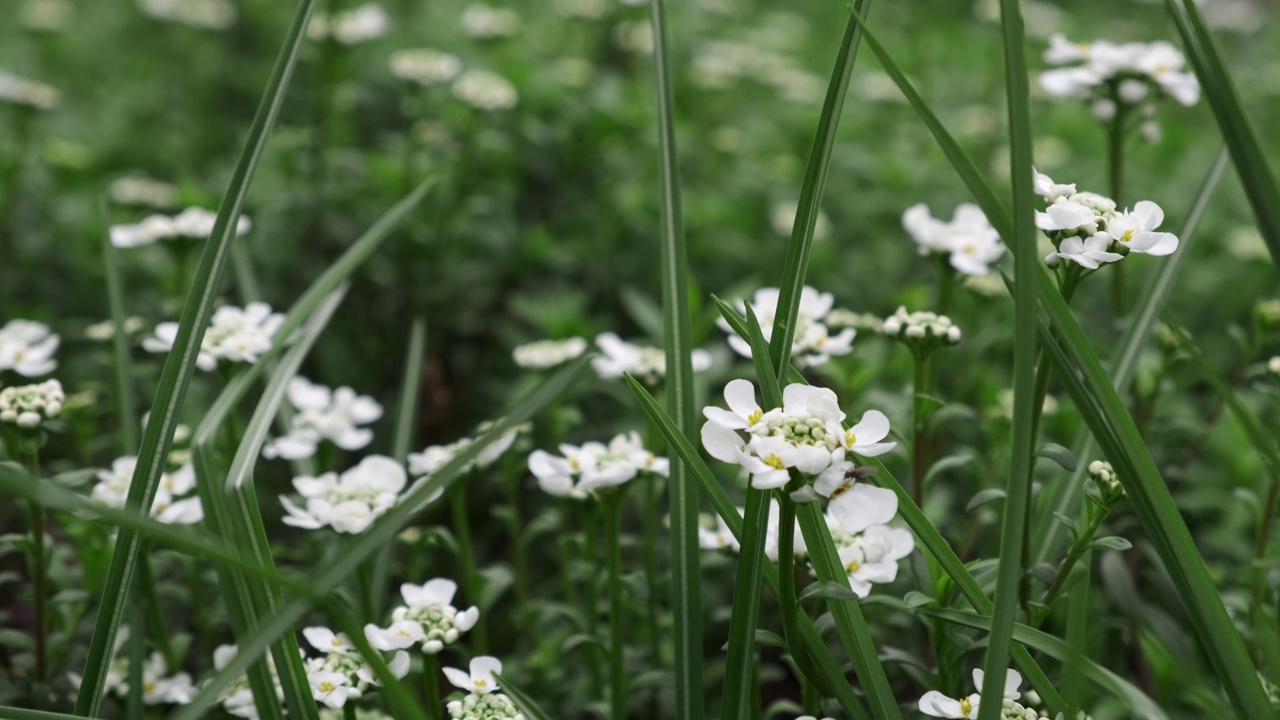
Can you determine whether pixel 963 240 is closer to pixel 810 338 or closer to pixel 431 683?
pixel 810 338

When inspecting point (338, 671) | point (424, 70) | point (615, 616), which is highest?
point (424, 70)

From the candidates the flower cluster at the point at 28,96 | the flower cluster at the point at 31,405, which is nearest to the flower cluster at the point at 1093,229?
the flower cluster at the point at 31,405

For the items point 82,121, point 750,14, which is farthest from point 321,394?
point 750,14

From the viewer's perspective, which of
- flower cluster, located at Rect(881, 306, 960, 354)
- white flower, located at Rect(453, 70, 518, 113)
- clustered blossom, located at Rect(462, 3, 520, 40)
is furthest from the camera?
clustered blossom, located at Rect(462, 3, 520, 40)

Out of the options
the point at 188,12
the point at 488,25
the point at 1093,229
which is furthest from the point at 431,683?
the point at 188,12

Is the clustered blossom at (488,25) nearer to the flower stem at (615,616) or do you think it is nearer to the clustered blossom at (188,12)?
the clustered blossom at (188,12)

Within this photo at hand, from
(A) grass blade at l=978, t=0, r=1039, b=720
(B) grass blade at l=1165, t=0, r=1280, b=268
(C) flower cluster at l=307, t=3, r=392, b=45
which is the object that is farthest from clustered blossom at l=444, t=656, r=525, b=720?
(C) flower cluster at l=307, t=3, r=392, b=45

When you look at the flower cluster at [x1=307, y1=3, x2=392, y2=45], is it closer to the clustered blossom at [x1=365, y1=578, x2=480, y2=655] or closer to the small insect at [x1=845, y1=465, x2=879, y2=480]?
the clustered blossom at [x1=365, y1=578, x2=480, y2=655]
